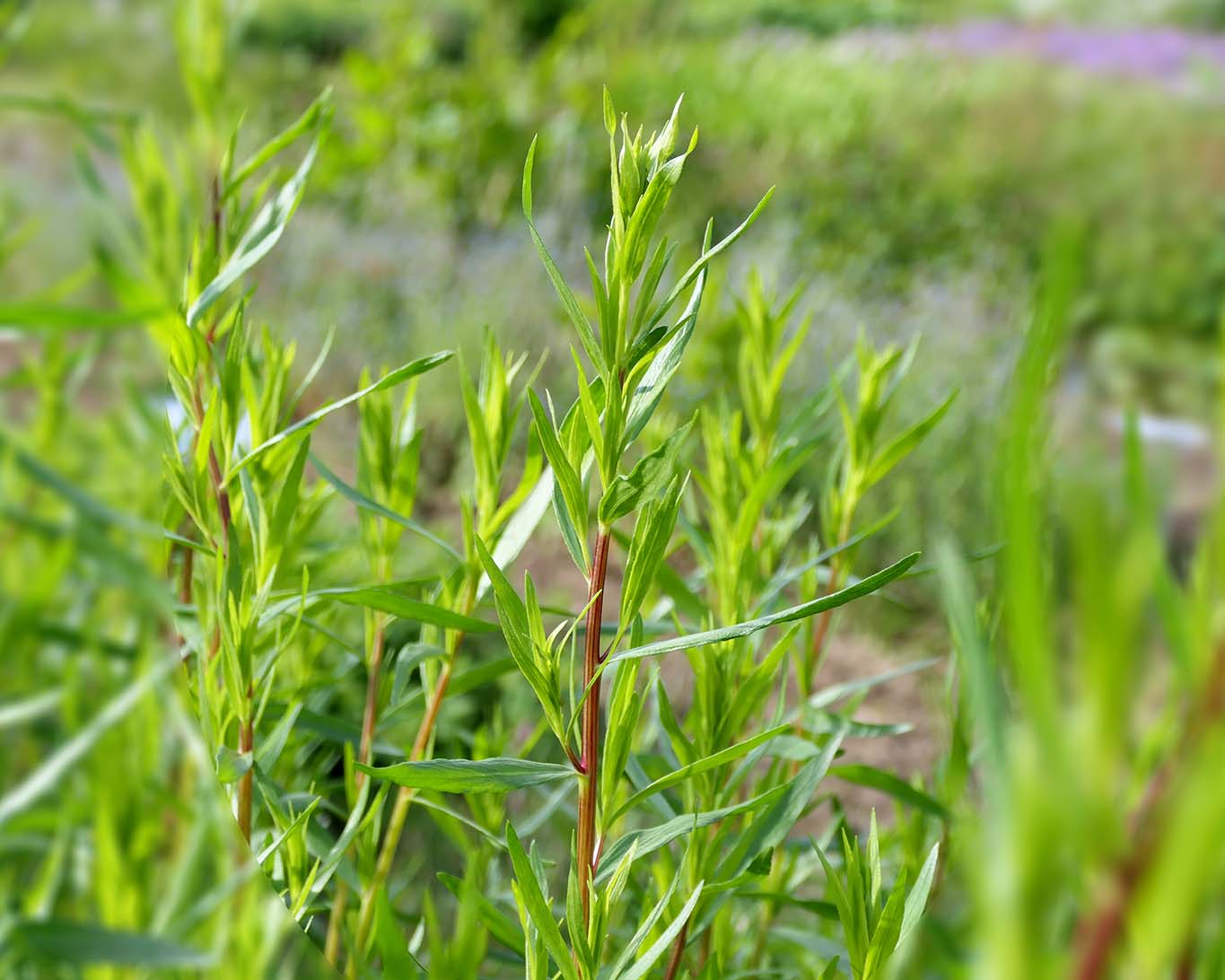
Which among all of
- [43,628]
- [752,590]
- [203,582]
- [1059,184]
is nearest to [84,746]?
[43,628]

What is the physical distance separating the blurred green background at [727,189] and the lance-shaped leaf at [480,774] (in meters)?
0.12

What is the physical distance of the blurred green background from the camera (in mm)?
375

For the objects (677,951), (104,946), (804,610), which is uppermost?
(804,610)

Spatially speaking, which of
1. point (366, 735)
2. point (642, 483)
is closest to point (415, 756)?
point (366, 735)

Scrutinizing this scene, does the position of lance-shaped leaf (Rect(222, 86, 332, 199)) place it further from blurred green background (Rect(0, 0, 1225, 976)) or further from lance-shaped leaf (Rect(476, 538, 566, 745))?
lance-shaped leaf (Rect(476, 538, 566, 745))

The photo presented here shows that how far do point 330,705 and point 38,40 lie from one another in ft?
2.15

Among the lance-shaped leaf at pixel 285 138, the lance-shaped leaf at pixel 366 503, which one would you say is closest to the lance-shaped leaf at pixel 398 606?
the lance-shaped leaf at pixel 366 503

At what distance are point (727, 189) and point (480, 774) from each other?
0.23 meters

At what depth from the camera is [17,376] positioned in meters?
0.79

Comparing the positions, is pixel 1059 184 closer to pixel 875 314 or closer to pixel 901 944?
pixel 875 314

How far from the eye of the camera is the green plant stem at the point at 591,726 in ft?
0.79

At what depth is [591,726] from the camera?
25 cm

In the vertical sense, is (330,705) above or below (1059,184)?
below

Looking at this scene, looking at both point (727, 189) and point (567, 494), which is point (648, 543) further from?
point (727, 189)
